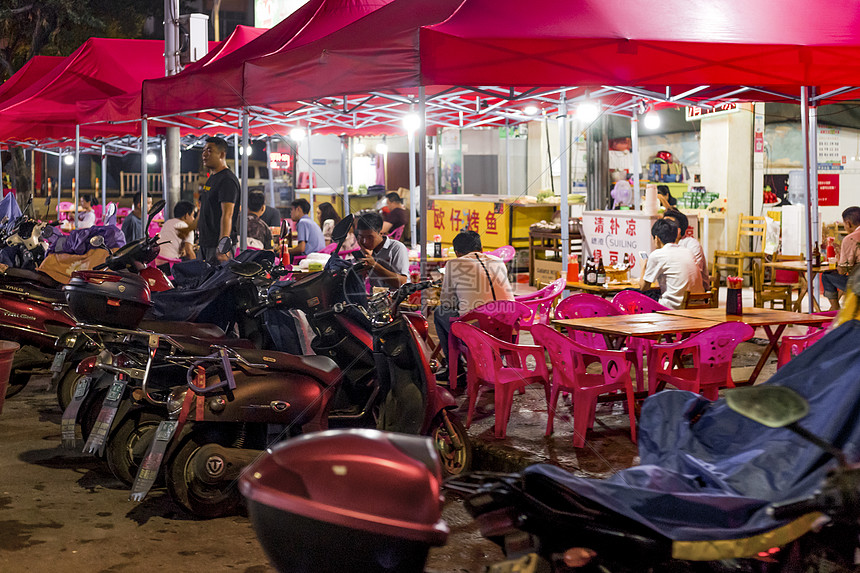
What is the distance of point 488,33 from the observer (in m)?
6.60

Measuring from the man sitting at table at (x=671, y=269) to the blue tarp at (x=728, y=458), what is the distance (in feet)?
16.4

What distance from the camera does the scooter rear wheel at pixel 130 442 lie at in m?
5.39

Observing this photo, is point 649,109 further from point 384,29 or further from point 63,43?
point 63,43

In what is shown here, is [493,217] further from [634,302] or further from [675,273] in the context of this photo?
[634,302]

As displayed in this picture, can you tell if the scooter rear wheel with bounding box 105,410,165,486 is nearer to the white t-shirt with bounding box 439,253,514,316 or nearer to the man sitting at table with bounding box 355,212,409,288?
the man sitting at table with bounding box 355,212,409,288

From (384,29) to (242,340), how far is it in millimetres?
2605

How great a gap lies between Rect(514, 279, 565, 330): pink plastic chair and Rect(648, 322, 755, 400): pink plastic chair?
4.97 feet

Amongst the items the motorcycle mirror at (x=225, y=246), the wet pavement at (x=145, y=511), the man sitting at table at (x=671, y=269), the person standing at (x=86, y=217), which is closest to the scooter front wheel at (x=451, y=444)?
the wet pavement at (x=145, y=511)

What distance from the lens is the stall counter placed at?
15680 millimetres

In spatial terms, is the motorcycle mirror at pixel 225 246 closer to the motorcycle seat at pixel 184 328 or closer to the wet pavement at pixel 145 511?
the motorcycle seat at pixel 184 328

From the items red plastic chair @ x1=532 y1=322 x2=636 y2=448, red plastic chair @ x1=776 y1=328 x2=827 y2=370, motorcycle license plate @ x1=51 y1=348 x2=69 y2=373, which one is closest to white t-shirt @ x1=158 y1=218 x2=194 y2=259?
motorcycle license plate @ x1=51 y1=348 x2=69 y2=373

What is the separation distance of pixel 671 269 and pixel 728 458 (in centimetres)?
532

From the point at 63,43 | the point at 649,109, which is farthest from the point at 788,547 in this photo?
the point at 63,43

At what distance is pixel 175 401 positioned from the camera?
4.89 m
